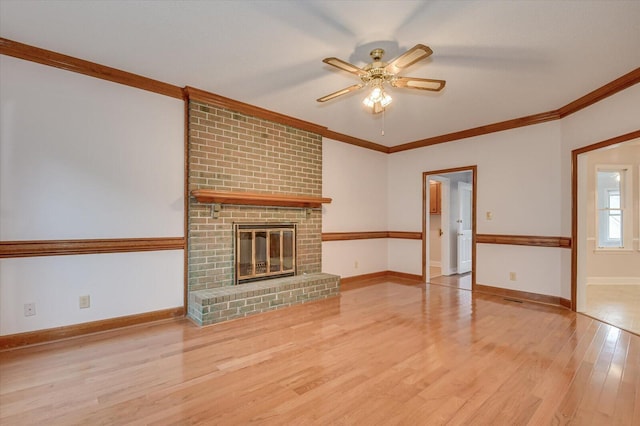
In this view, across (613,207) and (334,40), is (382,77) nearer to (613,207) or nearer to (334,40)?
(334,40)

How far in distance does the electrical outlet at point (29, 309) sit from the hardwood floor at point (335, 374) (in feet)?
0.94

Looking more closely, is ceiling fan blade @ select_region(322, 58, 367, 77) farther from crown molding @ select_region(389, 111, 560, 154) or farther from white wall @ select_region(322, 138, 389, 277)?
crown molding @ select_region(389, 111, 560, 154)

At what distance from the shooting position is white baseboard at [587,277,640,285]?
16.3ft

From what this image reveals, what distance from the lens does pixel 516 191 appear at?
→ 4.25m

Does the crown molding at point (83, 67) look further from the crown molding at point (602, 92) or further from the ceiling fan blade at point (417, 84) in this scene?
the crown molding at point (602, 92)

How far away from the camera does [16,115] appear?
98.5 inches

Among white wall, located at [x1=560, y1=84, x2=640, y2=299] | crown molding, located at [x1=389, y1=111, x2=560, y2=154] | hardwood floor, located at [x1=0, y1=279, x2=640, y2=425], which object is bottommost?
hardwood floor, located at [x1=0, y1=279, x2=640, y2=425]

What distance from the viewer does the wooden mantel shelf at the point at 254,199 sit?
3.26 meters

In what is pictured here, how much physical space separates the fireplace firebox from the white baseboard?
195 inches

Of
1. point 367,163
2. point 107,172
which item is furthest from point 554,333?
point 107,172

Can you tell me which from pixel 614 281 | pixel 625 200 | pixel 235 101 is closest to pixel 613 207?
pixel 625 200

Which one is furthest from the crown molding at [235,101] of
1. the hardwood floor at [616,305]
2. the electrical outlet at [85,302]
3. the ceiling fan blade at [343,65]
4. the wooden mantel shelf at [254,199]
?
the hardwood floor at [616,305]

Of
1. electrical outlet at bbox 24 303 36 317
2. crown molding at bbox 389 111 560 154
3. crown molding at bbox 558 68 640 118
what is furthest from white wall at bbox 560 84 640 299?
electrical outlet at bbox 24 303 36 317

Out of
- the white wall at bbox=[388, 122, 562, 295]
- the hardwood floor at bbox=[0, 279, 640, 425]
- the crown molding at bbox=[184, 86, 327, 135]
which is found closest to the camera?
the hardwood floor at bbox=[0, 279, 640, 425]
